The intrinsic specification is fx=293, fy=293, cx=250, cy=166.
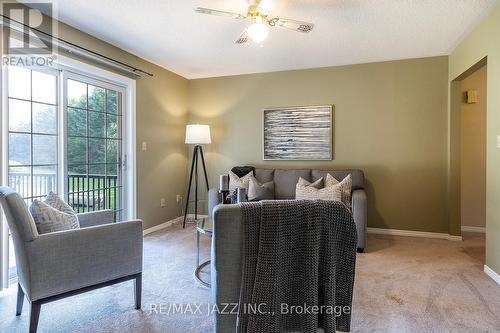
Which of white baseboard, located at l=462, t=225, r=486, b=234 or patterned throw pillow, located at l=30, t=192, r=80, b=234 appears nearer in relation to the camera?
patterned throw pillow, located at l=30, t=192, r=80, b=234

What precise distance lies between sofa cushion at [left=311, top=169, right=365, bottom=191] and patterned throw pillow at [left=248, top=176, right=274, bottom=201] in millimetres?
605

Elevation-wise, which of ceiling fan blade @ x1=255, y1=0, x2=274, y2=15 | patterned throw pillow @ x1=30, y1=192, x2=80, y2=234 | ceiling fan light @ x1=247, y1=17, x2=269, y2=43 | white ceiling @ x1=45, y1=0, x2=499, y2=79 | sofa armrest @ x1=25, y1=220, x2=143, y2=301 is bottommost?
sofa armrest @ x1=25, y1=220, x2=143, y2=301

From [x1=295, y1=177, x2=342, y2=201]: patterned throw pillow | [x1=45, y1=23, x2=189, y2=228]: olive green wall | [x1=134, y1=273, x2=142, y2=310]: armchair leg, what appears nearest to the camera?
[x1=134, y1=273, x2=142, y2=310]: armchair leg

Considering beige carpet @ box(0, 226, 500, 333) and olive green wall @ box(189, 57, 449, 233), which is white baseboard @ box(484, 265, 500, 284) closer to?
beige carpet @ box(0, 226, 500, 333)

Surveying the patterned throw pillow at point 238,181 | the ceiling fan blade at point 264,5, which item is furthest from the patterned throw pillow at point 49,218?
the patterned throw pillow at point 238,181

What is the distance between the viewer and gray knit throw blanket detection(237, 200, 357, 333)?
4.33 feet

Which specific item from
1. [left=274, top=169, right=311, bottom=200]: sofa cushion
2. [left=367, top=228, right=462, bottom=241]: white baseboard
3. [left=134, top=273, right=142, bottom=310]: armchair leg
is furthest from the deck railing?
[left=367, top=228, right=462, bottom=241]: white baseboard

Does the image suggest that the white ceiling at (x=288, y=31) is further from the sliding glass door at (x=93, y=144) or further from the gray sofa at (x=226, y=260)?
the gray sofa at (x=226, y=260)

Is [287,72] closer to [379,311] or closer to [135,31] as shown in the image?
[135,31]

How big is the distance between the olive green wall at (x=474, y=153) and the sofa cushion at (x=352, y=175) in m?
1.51

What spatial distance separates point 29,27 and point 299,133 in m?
3.29

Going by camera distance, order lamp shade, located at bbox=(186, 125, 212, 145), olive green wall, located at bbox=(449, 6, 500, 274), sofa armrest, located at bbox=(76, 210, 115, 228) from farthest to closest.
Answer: lamp shade, located at bbox=(186, 125, 212, 145), olive green wall, located at bbox=(449, 6, 500, 274), sofa armrest, located at bbox=(76, 210, 115, 228)

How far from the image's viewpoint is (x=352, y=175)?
383 cm

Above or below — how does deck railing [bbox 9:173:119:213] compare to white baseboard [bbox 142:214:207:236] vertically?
above
